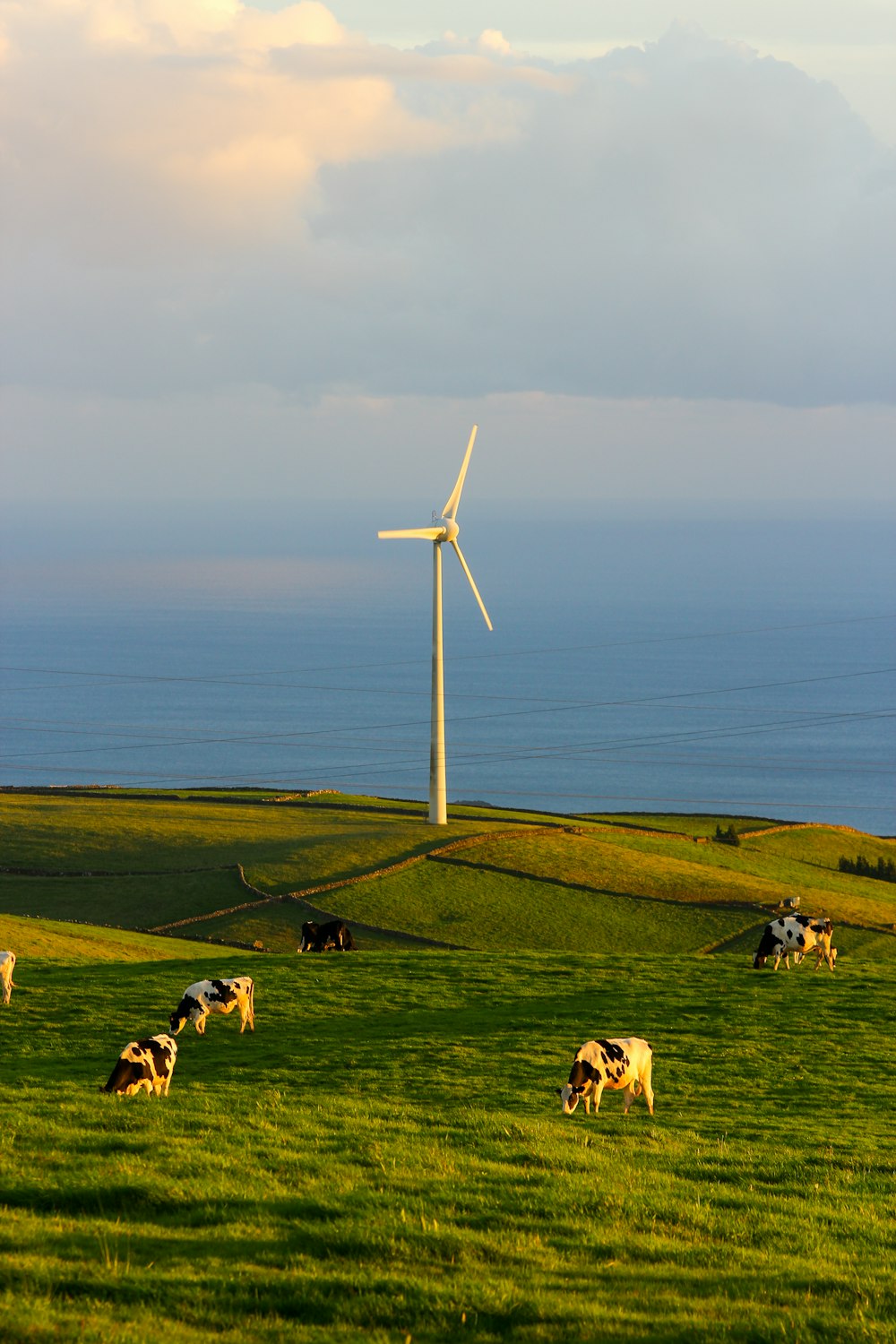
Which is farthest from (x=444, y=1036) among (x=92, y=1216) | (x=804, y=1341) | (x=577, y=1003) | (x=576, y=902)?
(x=576, y=902)

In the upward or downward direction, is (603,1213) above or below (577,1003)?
below

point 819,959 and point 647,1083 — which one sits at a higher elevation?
point 819,959

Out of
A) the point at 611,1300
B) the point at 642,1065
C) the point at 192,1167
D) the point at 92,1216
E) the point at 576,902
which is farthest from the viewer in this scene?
the point at 576,902

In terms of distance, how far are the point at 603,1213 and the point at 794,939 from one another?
2539 centimetres

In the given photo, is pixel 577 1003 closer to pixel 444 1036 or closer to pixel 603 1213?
pixel 444 1036

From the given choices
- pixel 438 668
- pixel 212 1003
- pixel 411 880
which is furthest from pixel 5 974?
pixel 438 668

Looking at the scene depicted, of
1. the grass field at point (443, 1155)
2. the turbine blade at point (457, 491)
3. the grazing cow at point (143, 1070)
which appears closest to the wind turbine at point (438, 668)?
the turbine blade at point (457, 491)

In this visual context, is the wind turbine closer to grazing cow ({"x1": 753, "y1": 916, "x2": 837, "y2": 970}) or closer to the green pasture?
grazing cow ({"x1": 753, "y1": 916, "x2": 837, "y2": 970})

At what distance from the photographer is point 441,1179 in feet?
52.1

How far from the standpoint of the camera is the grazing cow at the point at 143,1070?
22312mm

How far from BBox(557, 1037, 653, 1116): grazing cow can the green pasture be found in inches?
16.6

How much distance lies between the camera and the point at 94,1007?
31.4 metres

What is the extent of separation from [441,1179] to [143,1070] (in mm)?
8385

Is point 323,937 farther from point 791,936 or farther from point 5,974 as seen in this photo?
point 791,936
